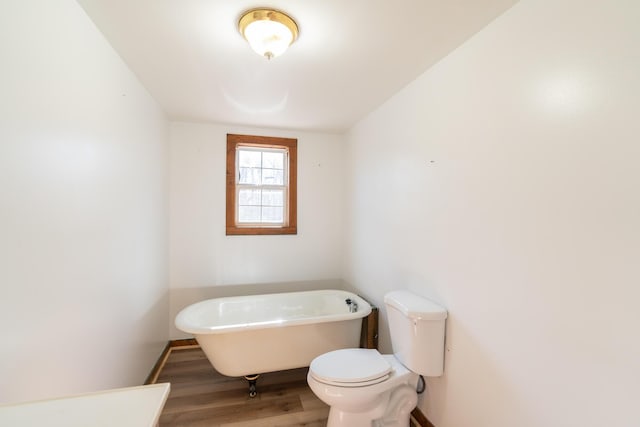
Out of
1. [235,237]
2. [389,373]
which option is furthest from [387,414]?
[235,237]

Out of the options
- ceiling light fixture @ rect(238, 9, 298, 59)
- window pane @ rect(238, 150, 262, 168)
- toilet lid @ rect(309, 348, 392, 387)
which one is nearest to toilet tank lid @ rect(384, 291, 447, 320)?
toilet lid @ rect(309, 348, 392, 387)

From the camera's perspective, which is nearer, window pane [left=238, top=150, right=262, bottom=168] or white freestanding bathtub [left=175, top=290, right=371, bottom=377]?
white freestanding bathtub [left=175, top=290, right=371, bottom=377]

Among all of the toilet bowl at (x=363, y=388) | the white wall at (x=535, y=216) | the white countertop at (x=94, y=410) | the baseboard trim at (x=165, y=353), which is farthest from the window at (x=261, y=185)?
the white countertop at (x=94, y=410)

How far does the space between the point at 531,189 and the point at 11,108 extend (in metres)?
1.93

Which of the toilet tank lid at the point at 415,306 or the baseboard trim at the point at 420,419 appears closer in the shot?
the toilet tank lid at the point at 415,306

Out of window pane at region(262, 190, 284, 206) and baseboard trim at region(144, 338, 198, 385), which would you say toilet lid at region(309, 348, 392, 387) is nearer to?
baseboard trim at region(144, 338, 198, 385)

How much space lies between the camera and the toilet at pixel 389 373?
1.54 metres

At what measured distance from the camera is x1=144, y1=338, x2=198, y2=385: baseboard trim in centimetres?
231

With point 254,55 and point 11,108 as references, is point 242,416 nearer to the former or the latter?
point 11,108

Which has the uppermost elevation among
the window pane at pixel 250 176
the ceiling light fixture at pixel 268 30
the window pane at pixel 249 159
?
the ceiling light fixture at pixel 268 30

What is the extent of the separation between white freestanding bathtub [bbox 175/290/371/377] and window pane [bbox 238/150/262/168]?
1476 mm

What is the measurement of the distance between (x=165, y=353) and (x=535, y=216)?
315cm

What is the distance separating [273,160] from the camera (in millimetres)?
3293

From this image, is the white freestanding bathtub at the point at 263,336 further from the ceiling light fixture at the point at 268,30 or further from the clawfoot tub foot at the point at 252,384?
the ceiling light fixture at the point at 268,30
